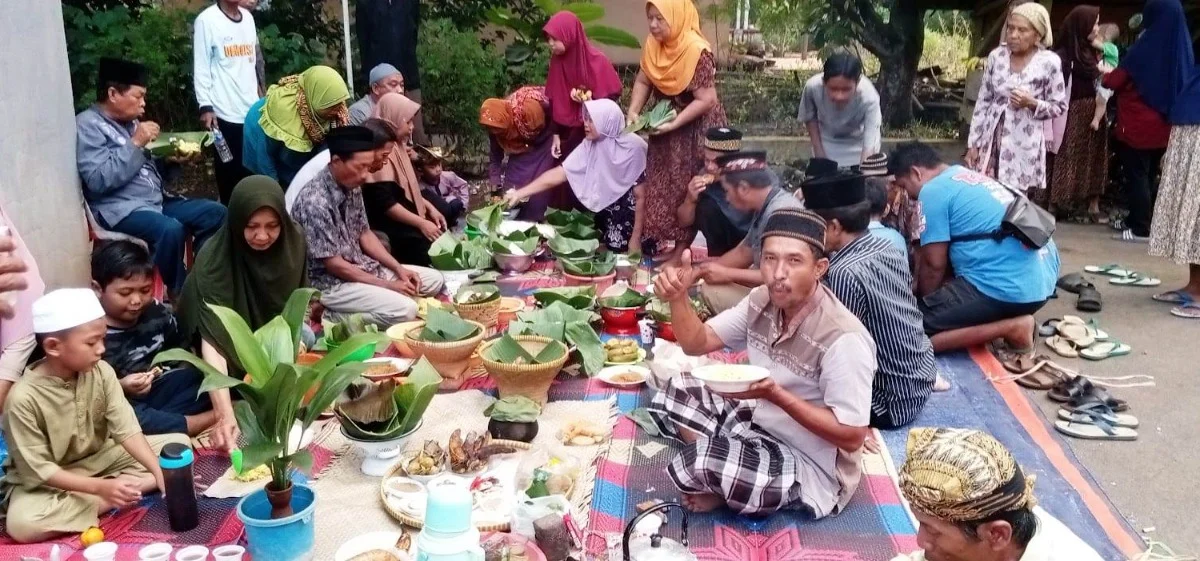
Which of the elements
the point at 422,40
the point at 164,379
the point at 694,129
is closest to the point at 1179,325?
the point at 694,129

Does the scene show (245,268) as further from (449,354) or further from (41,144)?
(41,144)

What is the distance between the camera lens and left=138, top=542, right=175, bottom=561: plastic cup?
2381 millimetres

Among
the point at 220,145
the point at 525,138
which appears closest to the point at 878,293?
the point at 525,138

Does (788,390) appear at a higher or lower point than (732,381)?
lower

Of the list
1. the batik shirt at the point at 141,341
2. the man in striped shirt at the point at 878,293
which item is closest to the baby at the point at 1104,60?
the man in striped shirt at the point at 878,293

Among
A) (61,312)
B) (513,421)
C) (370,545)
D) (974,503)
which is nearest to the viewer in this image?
(974,503)

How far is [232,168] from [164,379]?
277 centimetres

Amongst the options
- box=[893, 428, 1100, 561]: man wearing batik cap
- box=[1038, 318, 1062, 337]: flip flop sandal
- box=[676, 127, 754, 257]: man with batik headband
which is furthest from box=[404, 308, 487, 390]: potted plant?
box=[1038, 318, 1062, 337]: flip flop sandal

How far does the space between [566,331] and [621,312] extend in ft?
1.62

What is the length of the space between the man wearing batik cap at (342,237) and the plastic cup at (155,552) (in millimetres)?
1889

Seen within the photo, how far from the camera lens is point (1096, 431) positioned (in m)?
3.68

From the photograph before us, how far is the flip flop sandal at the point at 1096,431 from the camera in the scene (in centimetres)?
365

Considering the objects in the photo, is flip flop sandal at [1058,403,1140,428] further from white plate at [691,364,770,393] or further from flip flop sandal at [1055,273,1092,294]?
white plate at [691,364,770,393]

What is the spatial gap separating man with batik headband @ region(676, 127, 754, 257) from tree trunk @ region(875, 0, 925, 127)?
5548mm
